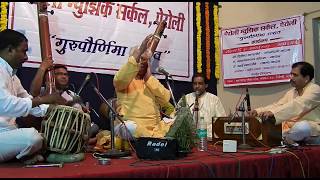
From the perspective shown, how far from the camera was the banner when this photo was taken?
377 cm

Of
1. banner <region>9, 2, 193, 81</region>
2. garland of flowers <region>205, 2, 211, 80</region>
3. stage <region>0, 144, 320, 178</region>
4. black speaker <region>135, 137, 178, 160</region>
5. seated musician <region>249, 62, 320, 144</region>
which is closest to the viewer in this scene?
Answer: stage <region>0, 144, 320, 178</region>

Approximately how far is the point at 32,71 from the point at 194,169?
2.32 meters

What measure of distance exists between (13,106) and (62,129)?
34 cm

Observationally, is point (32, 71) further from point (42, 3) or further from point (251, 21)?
point (251, 21)

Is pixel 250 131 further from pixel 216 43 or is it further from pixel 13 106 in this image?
pixel 216 43

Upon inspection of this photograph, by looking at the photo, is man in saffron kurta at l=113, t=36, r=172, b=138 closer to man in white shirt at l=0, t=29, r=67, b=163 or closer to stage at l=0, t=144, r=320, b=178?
stage at l=0, t=144, r=320, b=178

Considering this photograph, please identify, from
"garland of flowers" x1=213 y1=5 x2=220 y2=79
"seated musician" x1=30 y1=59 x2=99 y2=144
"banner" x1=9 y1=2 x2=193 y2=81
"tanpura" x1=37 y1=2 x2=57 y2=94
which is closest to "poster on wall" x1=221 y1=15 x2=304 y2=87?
"garland of flowers" x1=213 y1=5 x2=220 y2=79

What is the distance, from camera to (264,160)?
8.04ft

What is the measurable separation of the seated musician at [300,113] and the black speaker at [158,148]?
123 centimetres

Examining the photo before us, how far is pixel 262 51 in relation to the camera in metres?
4.80

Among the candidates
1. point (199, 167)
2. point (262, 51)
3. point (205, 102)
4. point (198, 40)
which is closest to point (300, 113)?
point (205, 102)

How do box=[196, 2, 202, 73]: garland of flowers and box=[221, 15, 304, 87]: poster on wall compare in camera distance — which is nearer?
box=[221, 15, 304, 87]: poster on wall

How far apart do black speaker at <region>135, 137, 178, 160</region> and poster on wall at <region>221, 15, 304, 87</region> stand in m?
2.77

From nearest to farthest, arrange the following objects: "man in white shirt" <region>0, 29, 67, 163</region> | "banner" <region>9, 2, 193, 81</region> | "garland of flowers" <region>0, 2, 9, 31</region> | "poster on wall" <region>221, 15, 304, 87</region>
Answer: "man in white shirt" <region>0, 29, 67, 163</region> → "garland of flowers" <region>0, 2, 9, 31</region> → "banner" <region>9, 2, 193, 81</region> → "poster on wall" <region>221, 15, 304, 87</region>
